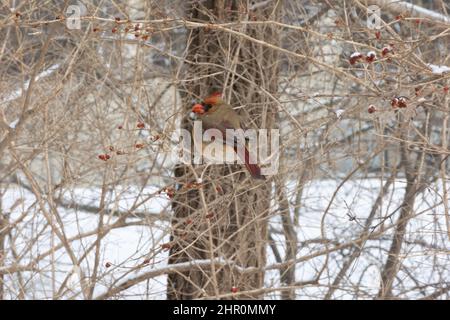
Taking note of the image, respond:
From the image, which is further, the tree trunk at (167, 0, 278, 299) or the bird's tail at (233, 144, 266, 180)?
the tree trunk at (167, 0, 278, 299)

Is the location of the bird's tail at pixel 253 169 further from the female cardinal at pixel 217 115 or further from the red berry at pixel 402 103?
the red berry at pixel 402 103

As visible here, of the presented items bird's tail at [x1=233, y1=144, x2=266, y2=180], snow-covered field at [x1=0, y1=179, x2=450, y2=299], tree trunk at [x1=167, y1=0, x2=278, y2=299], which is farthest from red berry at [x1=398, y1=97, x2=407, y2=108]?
tree trunk at [x1=167, y1=0, x2=278, y2=299]

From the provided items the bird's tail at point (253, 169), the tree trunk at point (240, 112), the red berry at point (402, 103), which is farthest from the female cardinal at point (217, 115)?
the red berry at point (402, 103)

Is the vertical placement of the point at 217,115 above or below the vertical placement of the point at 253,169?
above

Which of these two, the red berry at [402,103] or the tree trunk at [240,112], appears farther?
the tree trunk at [240,112]

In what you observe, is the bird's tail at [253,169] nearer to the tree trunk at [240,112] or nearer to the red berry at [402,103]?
the red berry at [402,103]

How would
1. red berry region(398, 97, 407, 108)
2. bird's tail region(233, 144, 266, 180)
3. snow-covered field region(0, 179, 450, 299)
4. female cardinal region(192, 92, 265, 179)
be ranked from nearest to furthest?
red berry region(398, 97, 407, 108) < bird's tail region(233, 144, 266, 180) < female cardinal region(192, 92, 265, 179) < snow-covered field region(0, 179, 450, 299)

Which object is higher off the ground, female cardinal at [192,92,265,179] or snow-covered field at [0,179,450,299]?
female cardinal at [192,92,265,179]

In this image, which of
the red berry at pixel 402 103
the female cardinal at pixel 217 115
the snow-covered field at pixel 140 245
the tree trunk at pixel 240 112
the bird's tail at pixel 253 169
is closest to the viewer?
the red berry at pixel 402 103

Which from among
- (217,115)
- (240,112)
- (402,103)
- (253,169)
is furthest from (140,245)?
(402,103)

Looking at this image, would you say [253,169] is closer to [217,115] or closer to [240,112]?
[217,115]

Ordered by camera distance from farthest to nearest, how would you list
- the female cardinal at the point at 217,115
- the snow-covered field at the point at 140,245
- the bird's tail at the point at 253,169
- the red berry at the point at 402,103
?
the snow-covered field at the point at 140,245
the female cardinal at the point at 217,115
the bird's tail at the point at 253,169
the red berry at the point at 402,103

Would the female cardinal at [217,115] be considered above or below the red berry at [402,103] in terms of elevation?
above

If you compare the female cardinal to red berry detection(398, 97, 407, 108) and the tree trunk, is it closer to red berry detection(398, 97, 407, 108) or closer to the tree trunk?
the tree trunk
